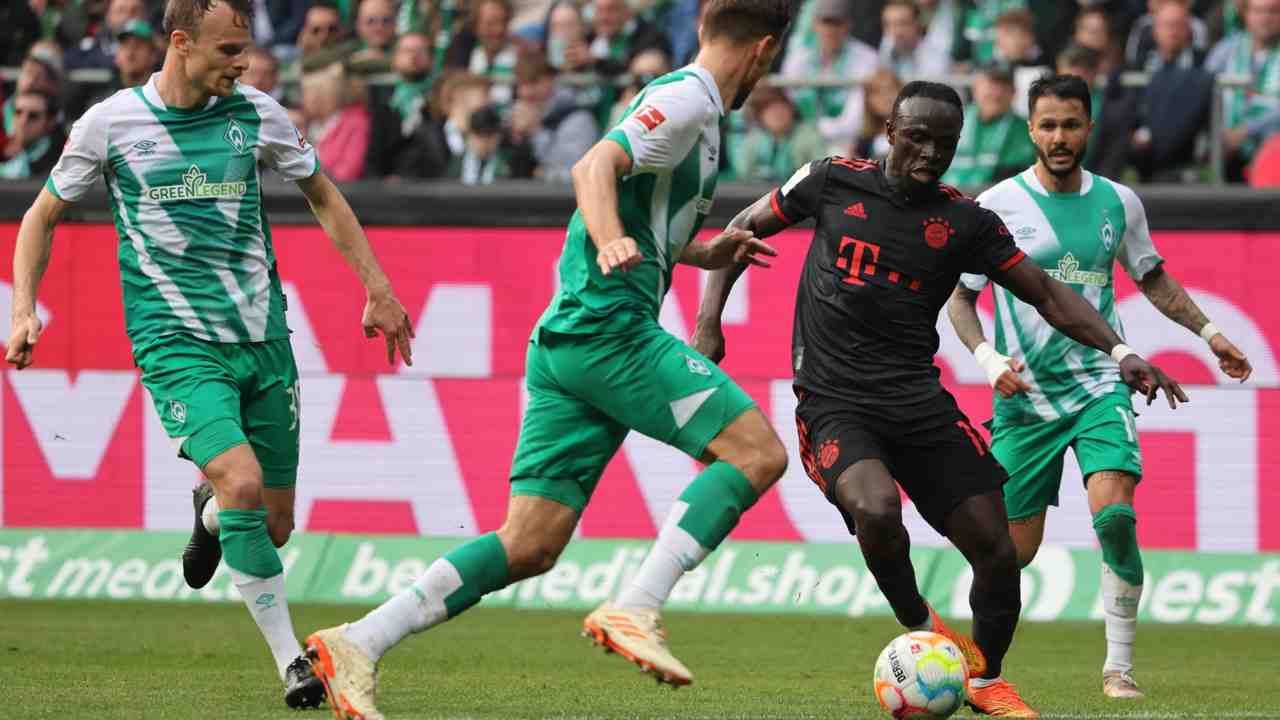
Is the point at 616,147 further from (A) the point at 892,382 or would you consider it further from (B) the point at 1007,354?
(B) the point at 1007,354

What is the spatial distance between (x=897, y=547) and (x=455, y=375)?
656cm

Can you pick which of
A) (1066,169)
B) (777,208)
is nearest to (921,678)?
(777,208)

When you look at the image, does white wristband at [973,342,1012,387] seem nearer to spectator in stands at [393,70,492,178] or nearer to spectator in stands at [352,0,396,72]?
spectator in stands at [393,70,492,178]

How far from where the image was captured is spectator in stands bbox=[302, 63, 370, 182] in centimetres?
1500

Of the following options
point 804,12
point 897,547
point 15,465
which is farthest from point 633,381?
point 804,12

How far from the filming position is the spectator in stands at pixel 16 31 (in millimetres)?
16719

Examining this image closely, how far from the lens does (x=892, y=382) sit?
25.2 feet

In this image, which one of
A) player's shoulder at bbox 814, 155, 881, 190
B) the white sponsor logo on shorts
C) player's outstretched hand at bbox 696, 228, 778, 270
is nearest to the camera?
player's outstretched hand at bbox 696, 228, 778, 270

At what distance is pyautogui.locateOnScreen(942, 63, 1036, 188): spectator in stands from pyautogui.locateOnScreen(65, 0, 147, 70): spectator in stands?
6651 mm

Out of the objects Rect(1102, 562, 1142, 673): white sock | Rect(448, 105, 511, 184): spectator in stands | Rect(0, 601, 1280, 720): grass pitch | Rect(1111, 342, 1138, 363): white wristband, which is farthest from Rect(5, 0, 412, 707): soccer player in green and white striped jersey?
Rect(448, 105, 511, 184): spectator in stands

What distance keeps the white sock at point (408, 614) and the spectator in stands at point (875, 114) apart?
8.38 m

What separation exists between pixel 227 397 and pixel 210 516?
37.8 inches

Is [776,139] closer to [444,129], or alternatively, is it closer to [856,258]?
[444,129]

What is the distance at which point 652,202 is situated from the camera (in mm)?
6680
